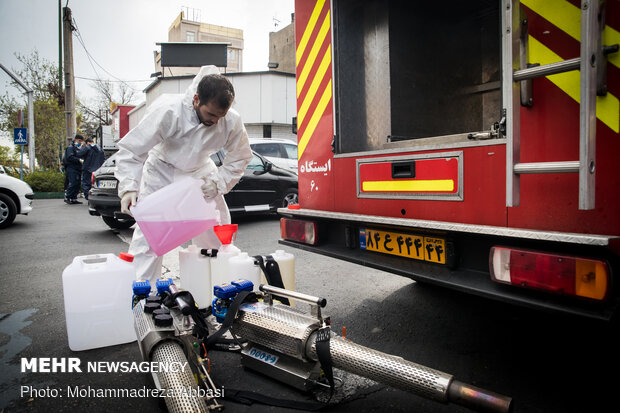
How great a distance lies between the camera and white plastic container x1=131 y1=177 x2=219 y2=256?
8.31ft

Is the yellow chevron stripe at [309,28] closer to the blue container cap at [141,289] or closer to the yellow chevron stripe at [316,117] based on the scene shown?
the yellow chevron stripe at [316,117]

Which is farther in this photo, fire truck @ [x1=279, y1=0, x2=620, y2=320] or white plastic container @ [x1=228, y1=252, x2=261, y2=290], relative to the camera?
white plastic container @ [x1=228, y1=252, x2=261, y2=290]

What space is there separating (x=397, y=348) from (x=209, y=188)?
1.73 meters

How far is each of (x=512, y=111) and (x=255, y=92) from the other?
20879mm

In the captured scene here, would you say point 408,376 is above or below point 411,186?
below

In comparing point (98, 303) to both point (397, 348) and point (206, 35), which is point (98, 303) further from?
point (206, 35)

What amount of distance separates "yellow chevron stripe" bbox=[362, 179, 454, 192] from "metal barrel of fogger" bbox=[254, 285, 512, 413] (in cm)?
92

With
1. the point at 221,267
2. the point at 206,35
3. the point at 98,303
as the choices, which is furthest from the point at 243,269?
the point at 206,35

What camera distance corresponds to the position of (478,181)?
205 cm

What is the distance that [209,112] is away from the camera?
2.82 metres

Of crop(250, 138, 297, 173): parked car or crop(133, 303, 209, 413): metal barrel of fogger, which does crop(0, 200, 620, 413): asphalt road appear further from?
crop(250, 138, 297, 173): parked car

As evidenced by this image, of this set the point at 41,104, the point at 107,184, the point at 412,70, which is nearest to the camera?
the point at 412,70

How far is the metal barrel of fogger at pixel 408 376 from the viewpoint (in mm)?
1421

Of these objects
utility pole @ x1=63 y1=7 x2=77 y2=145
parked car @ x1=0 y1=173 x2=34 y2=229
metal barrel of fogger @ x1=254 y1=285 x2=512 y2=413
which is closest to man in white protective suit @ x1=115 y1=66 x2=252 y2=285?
metal barrel of fogger @ x1=254 y1=285 x2=512 y2=413
